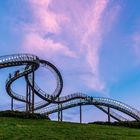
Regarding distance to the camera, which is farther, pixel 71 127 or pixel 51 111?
pixel 51 111

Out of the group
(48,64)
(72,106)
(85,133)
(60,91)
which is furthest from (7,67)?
(85,133)

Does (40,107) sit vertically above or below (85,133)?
above

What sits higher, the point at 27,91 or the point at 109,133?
the point at 27,91

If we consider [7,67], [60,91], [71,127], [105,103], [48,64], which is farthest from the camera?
[105,103]

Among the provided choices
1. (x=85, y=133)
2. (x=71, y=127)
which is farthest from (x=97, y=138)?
(x=71, y=127)

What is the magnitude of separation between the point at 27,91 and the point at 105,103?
673 inches

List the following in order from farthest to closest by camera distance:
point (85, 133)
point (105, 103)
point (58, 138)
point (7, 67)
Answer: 1. point (105, 103)
2. point (7, 67)
3. point (85, 133)
4. point (58, 138)

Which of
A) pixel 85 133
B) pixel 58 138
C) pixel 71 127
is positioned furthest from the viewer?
pixel 71 127

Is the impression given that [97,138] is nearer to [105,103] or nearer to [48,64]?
[48,64]

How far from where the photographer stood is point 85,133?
35344 mm

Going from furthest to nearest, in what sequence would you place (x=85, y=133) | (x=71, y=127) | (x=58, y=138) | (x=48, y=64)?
(x=48, y=64) < (x=71, y=127) < (x=85, y=133) < (x=58, y=138)

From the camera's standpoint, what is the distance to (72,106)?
84.2 metres

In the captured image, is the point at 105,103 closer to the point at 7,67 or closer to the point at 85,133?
the point at 7,67

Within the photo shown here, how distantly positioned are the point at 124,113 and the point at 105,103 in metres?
3.95
